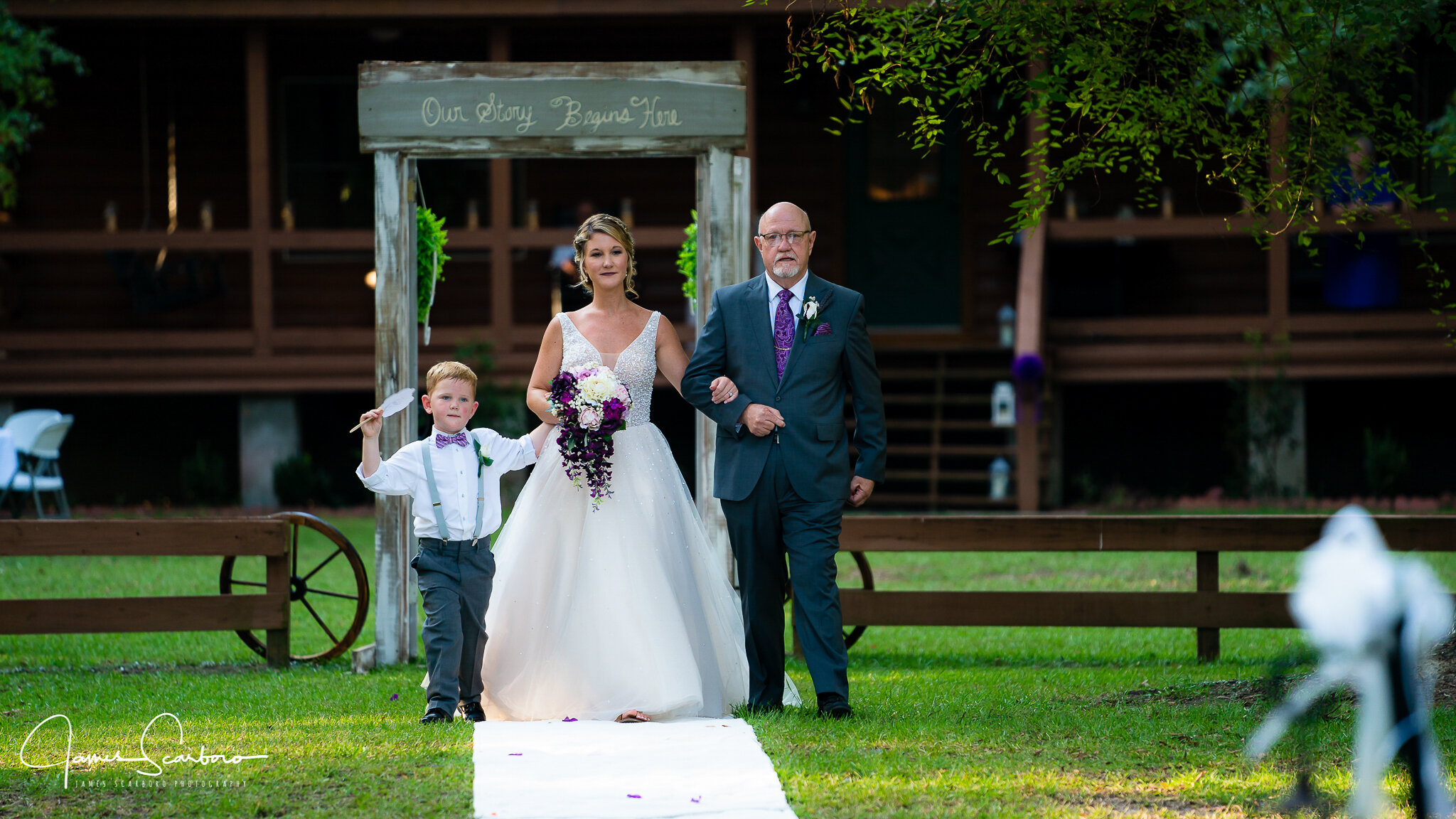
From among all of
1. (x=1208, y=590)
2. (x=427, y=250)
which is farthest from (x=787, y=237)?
(x=1208, y=590)

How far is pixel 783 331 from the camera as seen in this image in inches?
214

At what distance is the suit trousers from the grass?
8.7 inches

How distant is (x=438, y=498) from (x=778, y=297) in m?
1.51

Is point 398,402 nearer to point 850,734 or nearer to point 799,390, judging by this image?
point 799,390

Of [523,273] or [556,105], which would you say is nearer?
[556,105]

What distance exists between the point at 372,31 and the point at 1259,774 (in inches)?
514

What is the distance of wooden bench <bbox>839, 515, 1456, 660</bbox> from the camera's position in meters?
7.19

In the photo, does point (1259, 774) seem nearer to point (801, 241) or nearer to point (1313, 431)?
point (801, 241)

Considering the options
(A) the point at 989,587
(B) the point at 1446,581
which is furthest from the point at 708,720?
(B) the point at 1446,581

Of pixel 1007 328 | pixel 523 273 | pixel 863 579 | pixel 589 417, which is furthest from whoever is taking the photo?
pixel 523 273

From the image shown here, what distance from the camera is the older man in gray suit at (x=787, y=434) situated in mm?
5281

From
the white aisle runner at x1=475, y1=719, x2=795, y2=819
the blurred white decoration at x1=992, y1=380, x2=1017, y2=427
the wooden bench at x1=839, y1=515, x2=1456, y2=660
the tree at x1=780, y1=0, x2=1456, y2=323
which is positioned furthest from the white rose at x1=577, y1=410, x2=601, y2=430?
the blurred white decoration at x1=992, y1=380, x2=1017, y2=427

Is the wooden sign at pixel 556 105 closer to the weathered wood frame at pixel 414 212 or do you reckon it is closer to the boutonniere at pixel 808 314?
the weathered wood frame at pixel 414 212

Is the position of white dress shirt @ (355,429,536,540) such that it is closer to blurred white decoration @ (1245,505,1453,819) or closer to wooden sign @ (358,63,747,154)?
wooden sign @ (358,63,747,154)
